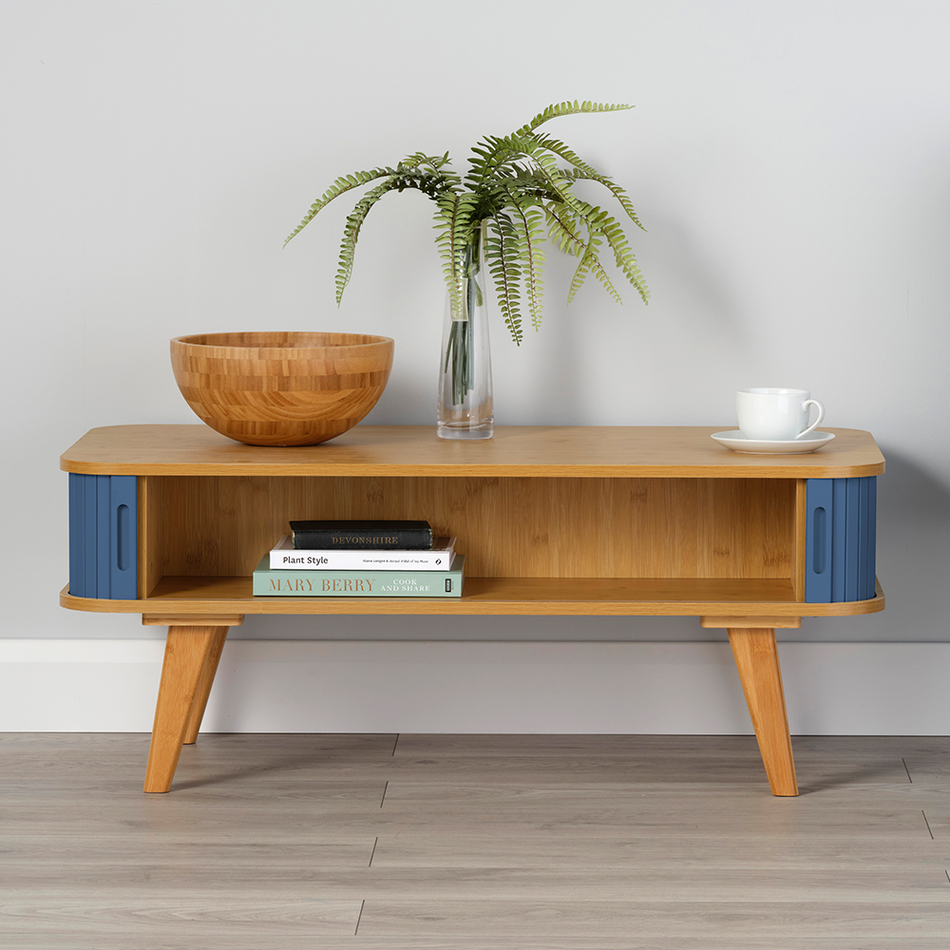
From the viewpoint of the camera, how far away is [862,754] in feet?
5.79

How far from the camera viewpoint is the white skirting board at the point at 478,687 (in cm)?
184

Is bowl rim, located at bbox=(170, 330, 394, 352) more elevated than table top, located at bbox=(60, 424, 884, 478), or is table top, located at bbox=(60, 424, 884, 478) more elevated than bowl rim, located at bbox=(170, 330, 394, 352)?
bowl rim, located at bbox=(170, 330, 394, 352)

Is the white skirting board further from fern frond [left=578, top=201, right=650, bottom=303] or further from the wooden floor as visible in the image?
fern frond [left=578, top=201, right=650, bottom=303]

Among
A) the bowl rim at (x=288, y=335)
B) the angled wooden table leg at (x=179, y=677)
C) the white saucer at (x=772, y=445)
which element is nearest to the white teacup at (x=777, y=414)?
the white saucer at (x=772, y=445)

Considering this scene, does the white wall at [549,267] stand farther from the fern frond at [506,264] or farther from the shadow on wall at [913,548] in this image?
the fern frond at [506,264]

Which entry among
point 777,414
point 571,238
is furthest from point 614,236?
point 777,414

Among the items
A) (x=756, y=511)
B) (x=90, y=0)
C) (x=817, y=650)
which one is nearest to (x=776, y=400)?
(x=756, y=511)

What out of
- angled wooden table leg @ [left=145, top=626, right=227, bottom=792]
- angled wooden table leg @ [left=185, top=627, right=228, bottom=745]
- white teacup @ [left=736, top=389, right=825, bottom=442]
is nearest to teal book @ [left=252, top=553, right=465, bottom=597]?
angled wooden table leg @ [left=145, top=626, right=227, bottom=792]

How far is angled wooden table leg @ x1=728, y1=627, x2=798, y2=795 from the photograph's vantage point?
154 centimetres

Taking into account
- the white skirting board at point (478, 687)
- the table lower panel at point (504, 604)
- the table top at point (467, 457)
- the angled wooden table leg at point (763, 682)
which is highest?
the table top at point (467, 457)

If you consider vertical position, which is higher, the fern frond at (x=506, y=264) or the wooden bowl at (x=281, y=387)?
the fern frond at (x=506, y=264)

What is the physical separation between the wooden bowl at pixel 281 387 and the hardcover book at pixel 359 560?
163mm

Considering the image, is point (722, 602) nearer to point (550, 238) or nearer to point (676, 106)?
point (550, 238)

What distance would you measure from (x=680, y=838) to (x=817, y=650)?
520 millimetres
